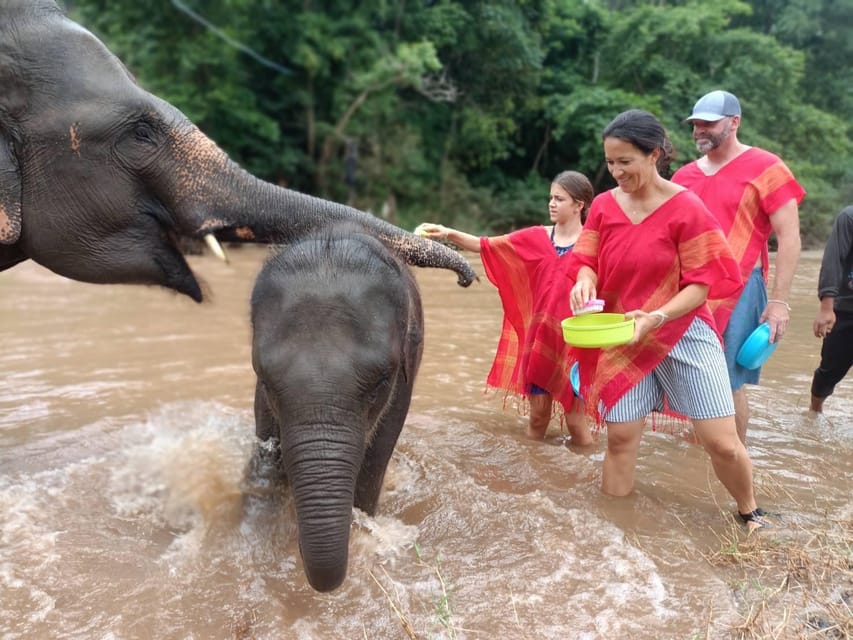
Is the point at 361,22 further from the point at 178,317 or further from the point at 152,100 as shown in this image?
the point at 152,100

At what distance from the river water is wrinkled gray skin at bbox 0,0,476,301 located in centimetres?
29

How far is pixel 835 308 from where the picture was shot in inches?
177

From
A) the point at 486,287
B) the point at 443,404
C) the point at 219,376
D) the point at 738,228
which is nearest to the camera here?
the point at 738,228

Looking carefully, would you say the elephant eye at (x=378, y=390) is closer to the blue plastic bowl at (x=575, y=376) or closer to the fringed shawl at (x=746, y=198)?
the blue plastic bowl at (x=575, y=376)

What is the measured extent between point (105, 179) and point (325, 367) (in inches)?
58.5

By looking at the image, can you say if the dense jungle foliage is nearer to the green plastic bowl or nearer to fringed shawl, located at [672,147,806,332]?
fringed shawl, located at [672,147,806,332]

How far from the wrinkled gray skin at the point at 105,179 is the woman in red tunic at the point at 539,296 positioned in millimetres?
875

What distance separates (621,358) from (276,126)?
16704 millimetres

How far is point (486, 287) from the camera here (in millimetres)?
11023

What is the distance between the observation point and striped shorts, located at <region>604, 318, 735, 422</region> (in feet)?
9.28

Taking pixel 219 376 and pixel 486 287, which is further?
pixel 486 287

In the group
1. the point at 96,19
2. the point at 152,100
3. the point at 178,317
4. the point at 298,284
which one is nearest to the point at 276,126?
the point at 96,19

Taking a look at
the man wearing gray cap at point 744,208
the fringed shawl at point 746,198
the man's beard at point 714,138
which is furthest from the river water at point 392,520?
the man's beard at point 714,138

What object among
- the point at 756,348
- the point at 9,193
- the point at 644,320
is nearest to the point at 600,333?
the point at 644,320
